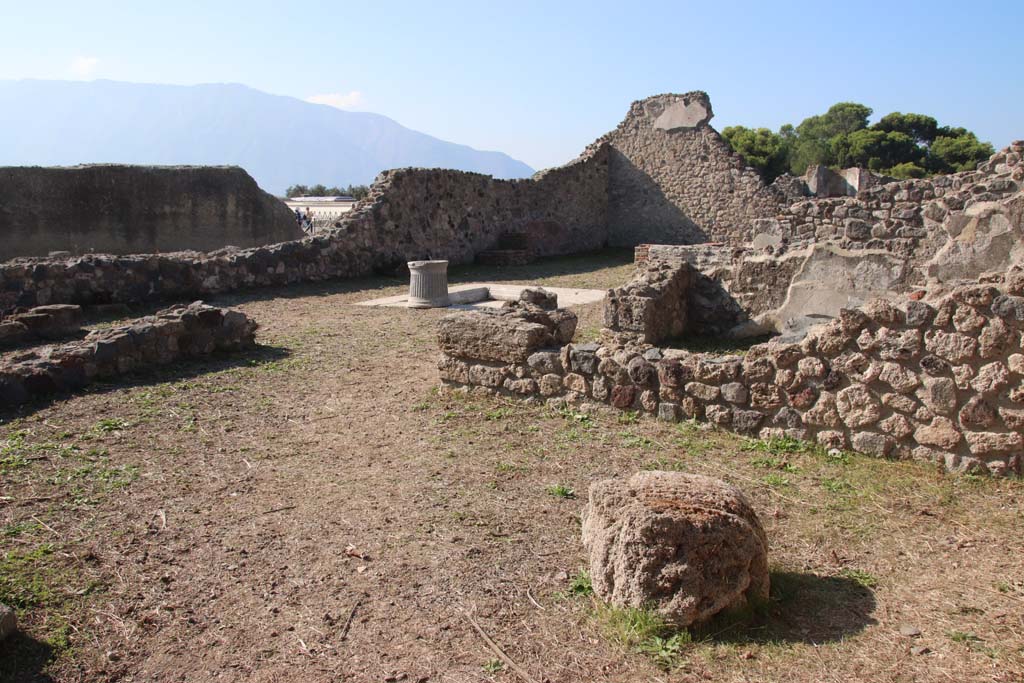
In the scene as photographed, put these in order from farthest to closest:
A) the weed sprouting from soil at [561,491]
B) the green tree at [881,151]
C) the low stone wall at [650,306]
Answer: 1. the green tree at [881,151]
2. the low stone wall at [650,306]
3. the weed sprouting from soil at [561,491]

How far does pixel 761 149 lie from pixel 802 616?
122 ft

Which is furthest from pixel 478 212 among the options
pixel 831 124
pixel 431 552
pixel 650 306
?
pixel 831 124

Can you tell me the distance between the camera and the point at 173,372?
7.94 metres

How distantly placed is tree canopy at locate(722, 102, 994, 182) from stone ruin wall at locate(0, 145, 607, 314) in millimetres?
16931

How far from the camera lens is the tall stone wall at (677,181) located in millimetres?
21297

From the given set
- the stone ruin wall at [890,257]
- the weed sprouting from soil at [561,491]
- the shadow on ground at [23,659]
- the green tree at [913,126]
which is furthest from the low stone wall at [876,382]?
the green tree at [913,126]

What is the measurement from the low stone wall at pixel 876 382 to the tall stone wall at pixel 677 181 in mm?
16016

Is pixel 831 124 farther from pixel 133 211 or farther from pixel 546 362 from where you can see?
pixel 546 362

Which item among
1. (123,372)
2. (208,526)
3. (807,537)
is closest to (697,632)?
(807,537)

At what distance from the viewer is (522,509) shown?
14.7ft

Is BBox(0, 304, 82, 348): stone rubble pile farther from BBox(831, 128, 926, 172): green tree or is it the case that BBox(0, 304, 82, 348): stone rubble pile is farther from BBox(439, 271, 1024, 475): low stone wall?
BBox(831, 128, 926, 172): green tree

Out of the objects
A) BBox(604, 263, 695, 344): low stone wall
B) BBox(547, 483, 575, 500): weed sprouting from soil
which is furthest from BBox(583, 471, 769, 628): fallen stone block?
BBox(604, 263, 695, 344): low stone wall

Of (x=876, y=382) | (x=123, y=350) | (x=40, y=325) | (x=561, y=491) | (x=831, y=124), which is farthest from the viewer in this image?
(x=831, y=124)

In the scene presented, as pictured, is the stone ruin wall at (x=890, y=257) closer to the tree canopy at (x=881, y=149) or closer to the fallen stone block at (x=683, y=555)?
the fallen stone block at (x=683, y=555)
